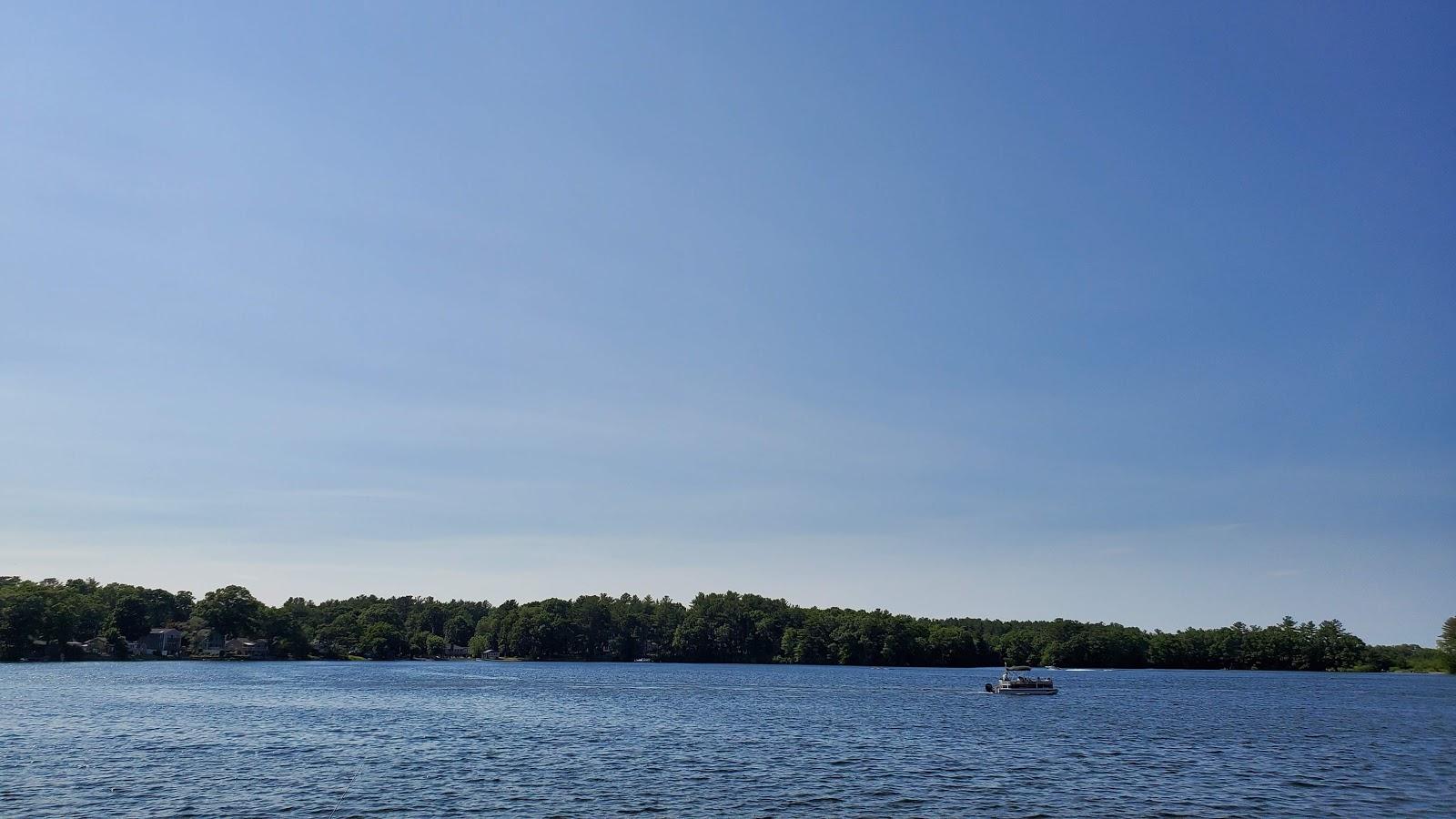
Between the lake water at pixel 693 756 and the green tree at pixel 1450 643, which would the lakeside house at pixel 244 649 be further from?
the green tree at pixel 1450 643

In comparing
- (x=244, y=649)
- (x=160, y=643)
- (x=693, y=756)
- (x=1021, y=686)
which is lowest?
(x=693, y=756)

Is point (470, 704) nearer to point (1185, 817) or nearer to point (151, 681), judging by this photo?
point (151, 681)

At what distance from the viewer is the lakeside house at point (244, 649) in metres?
194

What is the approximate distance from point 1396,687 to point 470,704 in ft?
464

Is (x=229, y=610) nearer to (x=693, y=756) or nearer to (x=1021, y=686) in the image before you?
(x=1021, y=686)

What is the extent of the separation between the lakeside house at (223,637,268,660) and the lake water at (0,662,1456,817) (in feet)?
356

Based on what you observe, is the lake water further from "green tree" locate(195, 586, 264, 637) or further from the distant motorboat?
"green tree" locate(195, 586, 264, 637)

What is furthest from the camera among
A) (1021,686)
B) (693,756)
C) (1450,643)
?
(1450,643)

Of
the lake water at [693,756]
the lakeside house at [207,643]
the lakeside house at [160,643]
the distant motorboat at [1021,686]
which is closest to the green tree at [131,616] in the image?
the lakeside house at [160,643]

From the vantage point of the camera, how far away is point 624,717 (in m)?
70.5

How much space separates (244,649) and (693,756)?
183 meters

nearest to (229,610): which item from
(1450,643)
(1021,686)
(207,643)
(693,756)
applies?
(207,643)

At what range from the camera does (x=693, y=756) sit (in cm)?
4753

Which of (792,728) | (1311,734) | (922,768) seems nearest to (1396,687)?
(1311,734)
